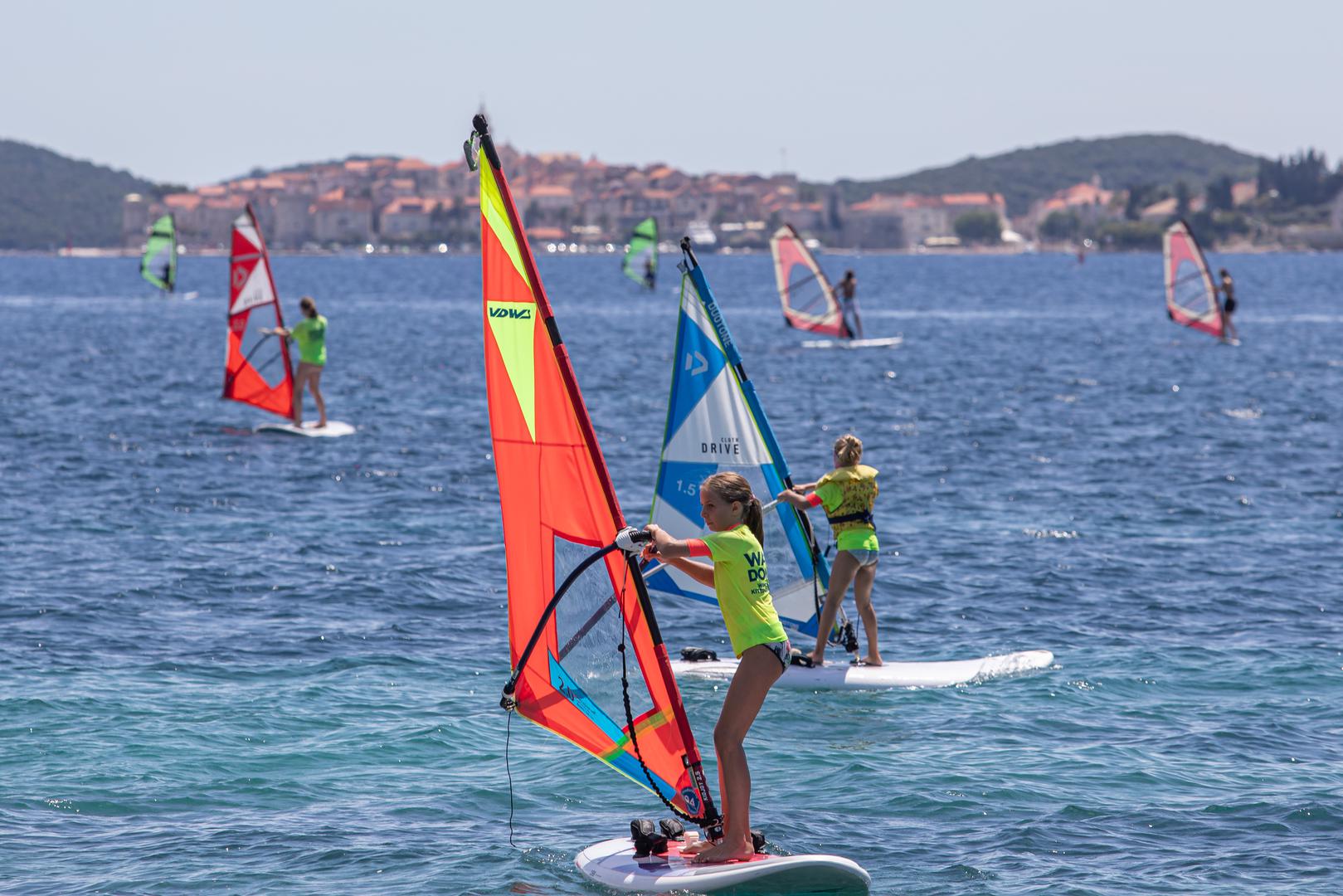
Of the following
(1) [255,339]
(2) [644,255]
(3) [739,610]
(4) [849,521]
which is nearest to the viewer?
(3) [739,610]

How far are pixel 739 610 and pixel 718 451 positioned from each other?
534cm

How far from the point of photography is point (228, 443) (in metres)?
27.8

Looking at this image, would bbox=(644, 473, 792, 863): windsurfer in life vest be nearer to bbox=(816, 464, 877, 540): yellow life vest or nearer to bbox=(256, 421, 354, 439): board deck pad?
bbox=(816, 464, 877, 540): yellow life vest

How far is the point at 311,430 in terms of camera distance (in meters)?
28.6

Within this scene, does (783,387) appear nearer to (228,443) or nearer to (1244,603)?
(228,443)

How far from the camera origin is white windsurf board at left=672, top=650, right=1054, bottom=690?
13180 mm

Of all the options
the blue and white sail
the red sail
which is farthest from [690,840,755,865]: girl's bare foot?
the red sail

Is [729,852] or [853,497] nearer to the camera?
[729,852]

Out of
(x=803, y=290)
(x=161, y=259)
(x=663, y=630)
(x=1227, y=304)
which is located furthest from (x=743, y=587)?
(x=161, y=259)

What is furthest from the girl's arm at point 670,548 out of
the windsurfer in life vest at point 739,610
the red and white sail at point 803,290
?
the red and white sail at point 803,290

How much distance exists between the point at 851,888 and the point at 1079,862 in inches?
A: 60.5

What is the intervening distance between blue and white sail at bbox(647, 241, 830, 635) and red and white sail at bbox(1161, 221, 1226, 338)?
3910 cm

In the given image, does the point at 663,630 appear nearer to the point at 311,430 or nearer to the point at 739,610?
the point at 739,610

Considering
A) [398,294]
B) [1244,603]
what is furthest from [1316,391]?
[398,294]
